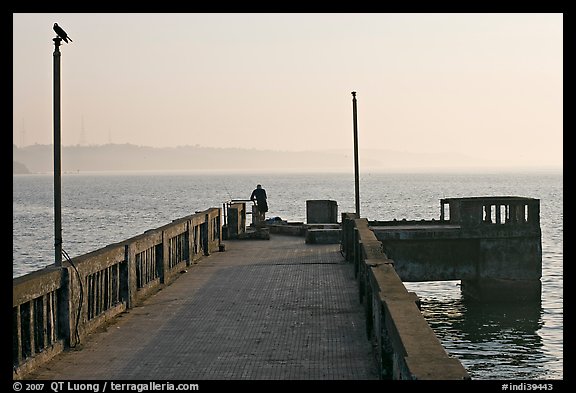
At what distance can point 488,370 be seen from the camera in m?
22.7

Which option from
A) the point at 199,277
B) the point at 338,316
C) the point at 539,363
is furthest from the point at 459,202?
the point at 338,316

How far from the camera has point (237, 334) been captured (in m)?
13.2

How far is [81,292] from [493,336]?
17684mm

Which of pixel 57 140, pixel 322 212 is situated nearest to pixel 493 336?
pixel 322 212

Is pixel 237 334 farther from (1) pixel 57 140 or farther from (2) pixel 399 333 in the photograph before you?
(2) pixel 399 333

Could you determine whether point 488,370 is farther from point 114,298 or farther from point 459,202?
point 114,298

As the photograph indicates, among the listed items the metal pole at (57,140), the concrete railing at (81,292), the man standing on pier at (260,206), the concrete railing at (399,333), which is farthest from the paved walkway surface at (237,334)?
the man standing on pier at (260,206)

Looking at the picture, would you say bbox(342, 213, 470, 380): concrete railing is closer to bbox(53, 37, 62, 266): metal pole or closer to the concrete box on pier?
bbox(53, 37, 62, 266): metal pole

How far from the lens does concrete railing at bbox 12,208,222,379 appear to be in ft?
34.9

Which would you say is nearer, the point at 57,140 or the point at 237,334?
the point at 57,140

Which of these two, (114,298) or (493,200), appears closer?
(114,298)

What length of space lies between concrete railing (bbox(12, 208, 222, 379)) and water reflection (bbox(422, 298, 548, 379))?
8.96 metres
